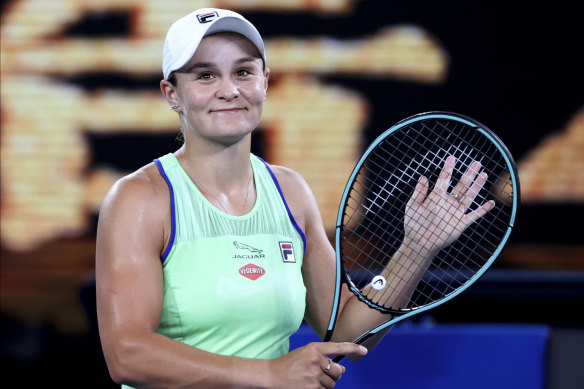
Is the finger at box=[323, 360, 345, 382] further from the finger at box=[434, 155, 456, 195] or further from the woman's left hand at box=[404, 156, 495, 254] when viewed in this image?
the finger at box=[434, 155, 456, 195]

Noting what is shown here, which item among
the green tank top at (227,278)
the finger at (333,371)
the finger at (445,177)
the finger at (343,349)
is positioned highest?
the finger at (445,177)

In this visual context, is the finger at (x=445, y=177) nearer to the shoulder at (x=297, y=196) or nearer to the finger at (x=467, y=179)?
the finger at (x=467, y=179)

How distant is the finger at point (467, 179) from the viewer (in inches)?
83.0

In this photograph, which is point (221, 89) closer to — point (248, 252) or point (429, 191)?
point (248, 252)

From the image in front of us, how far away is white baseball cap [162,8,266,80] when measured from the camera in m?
1.95

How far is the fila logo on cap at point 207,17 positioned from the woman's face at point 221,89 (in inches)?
1.5

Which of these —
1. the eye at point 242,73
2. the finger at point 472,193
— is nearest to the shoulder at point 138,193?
the eye at point 242,73

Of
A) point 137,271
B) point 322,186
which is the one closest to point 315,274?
point 137,271

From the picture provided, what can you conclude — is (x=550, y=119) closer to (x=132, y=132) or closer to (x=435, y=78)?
(x=435, y=78)

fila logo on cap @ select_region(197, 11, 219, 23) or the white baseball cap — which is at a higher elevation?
fila logo on cap @ select_region(197, 11, 219, 23)

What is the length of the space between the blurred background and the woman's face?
274cm

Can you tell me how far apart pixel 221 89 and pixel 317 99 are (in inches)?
112

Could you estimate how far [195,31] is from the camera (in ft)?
6.41

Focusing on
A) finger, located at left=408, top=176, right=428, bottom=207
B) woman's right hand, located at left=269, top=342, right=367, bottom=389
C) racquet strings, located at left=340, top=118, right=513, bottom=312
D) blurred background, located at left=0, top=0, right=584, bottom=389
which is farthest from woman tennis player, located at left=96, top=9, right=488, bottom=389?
blurred background, located at left=0, top=0, right=584, bottom=389
